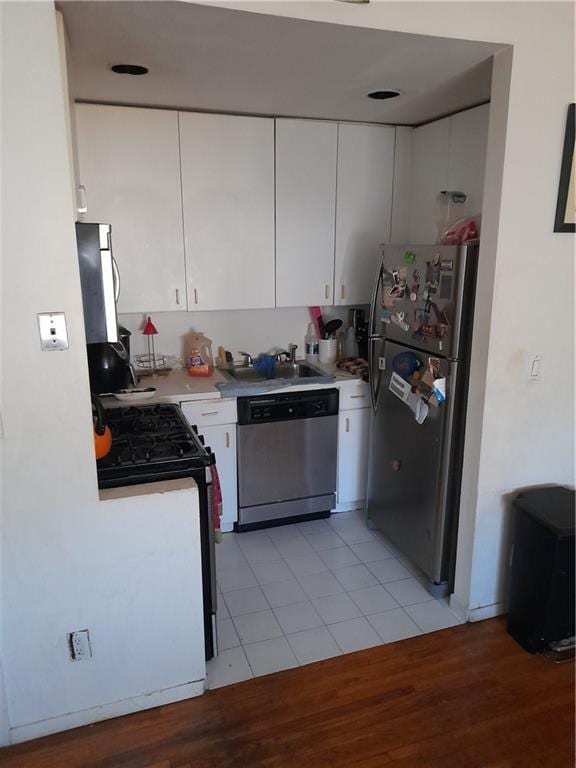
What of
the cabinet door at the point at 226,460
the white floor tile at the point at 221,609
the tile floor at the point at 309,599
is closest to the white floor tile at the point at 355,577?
the tile floor at the point at 309,599

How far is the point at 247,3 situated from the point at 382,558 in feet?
8.17

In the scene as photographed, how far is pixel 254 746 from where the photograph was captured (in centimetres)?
182

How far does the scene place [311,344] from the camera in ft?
11.7

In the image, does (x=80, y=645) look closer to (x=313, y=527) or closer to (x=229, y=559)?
(x=229, y=559)

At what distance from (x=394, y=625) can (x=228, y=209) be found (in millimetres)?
2225

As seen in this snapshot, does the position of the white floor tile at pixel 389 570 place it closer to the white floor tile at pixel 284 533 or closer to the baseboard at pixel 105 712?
the white floor tile at pixel 284 533

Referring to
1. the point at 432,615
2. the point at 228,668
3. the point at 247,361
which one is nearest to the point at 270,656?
the point at 228,668

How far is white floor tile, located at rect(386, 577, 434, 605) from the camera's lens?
2570mm

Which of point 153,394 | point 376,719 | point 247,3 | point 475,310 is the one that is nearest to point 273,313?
point 153,394

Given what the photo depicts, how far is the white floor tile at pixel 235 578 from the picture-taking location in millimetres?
2678

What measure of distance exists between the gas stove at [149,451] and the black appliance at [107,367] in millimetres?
195

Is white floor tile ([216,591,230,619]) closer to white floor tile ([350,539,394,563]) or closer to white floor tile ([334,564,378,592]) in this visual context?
white floor tile ([334,564,378,592])

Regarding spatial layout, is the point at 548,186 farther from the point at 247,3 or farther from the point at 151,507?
the point at 151,507

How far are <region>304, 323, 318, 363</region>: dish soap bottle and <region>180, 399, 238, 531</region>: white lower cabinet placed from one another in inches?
32.3
